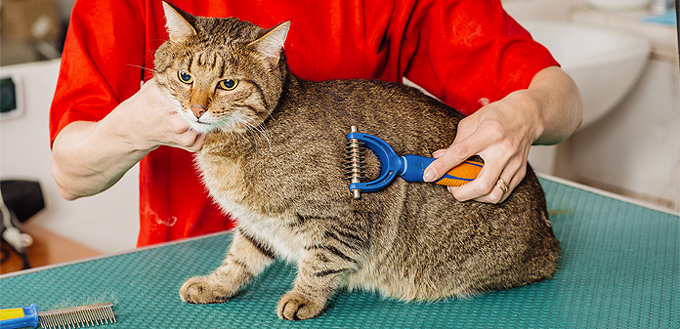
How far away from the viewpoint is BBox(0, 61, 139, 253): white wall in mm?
1844

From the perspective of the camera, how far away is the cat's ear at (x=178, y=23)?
34.2 inches

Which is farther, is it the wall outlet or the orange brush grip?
the wall outlet

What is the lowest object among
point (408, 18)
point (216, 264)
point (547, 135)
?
point (216, 264)

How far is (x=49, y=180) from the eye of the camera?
1.94 m

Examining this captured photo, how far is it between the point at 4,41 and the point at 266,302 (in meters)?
2.15

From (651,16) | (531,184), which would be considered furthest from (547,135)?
(651,16)

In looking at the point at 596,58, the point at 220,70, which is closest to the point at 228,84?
the point at 220,70

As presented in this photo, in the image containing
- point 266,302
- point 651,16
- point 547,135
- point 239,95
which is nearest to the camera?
point 239,95

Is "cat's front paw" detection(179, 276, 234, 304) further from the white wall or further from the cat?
the white wall

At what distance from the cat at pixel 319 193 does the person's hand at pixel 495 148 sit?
0.12ft

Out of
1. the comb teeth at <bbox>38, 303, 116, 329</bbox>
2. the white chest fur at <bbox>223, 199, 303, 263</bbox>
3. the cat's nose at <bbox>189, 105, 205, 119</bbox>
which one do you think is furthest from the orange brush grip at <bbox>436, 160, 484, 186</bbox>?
the comb teeth at <bbox>38, 303, 116, 329</bbox>

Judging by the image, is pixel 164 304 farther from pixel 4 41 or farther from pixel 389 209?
pixel 4 41

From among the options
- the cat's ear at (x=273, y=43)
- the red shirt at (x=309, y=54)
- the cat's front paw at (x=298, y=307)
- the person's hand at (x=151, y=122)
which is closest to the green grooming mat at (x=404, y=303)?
the cat's front paw at (x=298, y=307)

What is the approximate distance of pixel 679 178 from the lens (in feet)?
8.45
